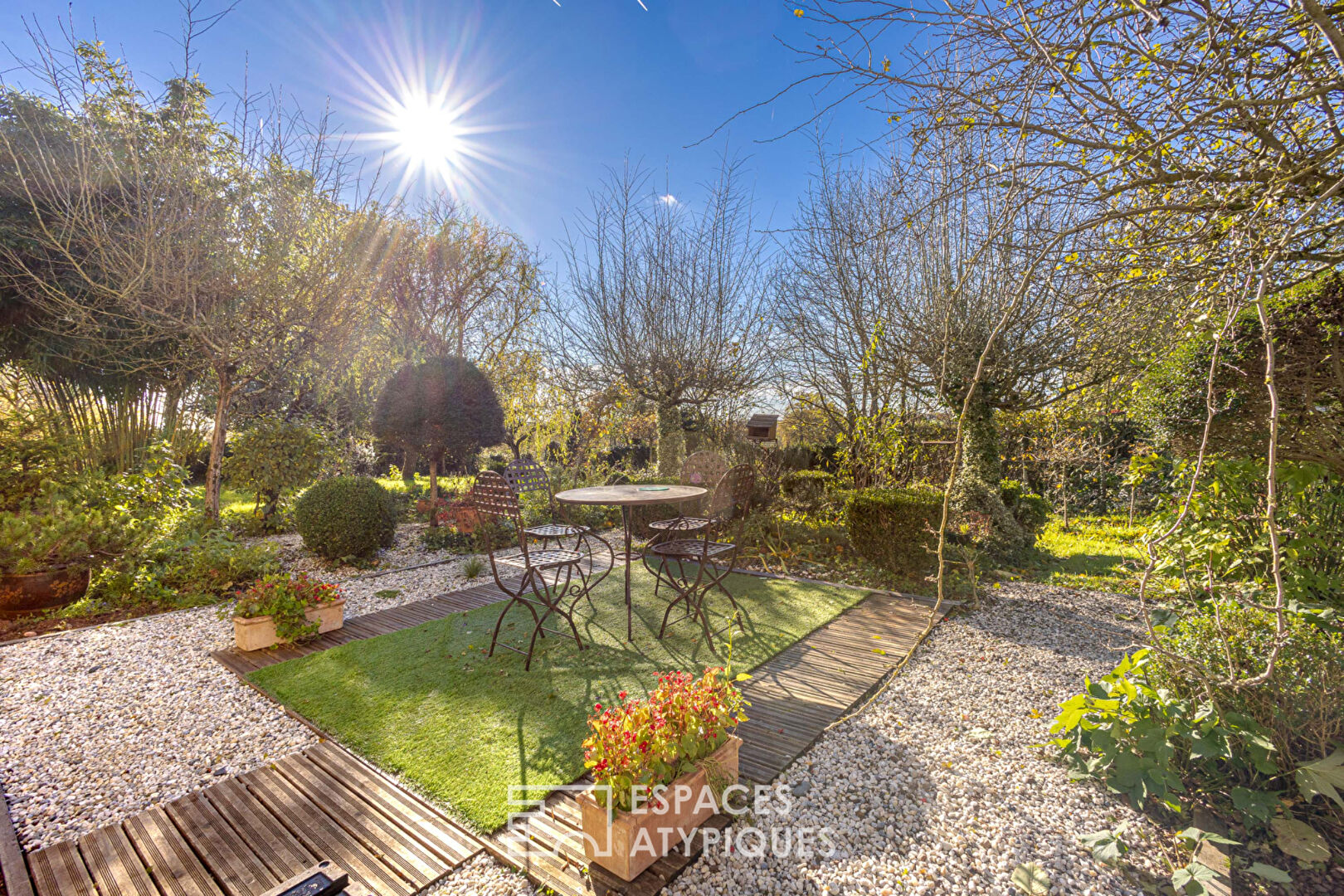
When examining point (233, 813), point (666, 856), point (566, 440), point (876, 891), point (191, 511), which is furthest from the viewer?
point (566, 440)

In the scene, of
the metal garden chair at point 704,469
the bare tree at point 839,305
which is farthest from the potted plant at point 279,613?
the bare tree at point 839,305

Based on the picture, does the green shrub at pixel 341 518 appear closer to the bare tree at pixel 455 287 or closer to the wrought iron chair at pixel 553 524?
the wrought iron chair at pixel 553 524

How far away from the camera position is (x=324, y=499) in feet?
18.4

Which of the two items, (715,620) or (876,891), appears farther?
(715,620)

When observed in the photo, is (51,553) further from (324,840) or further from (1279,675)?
(1279,675)

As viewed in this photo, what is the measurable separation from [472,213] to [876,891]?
39.1 feet

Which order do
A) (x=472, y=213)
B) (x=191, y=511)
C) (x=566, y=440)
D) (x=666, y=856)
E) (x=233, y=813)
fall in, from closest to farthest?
(x=666, y=856)
(x=233, y=813)
(x=191, y=511)
(x=566, y=440)
(x=472, y=213)

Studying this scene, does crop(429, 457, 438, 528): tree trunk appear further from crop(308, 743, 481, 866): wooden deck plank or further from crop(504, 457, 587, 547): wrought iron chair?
crop(308, 743, 481, 866): wooden deck plank

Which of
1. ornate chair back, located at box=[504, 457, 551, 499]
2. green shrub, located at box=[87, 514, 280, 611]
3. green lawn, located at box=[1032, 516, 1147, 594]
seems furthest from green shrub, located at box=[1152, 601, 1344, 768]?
ornate chair back, located at box=[504, 457, 551, 499]

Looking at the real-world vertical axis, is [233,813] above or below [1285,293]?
below

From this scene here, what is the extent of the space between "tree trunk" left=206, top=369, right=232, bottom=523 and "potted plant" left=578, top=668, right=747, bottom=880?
565 cm

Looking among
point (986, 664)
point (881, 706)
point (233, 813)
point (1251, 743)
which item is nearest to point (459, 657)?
point (233, 813)

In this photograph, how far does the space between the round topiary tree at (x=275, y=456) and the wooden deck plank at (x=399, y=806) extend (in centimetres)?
540

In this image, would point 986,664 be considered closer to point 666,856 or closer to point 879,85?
point 666,856
